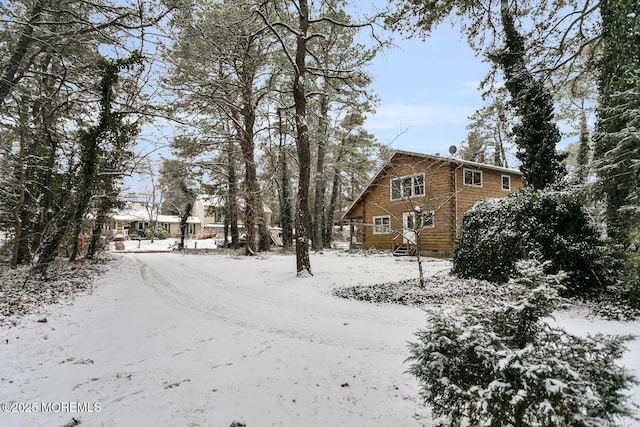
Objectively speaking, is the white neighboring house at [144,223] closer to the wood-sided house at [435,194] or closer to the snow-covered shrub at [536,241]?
the wood-sided house at [435,194]

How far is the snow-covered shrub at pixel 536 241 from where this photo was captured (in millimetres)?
6364

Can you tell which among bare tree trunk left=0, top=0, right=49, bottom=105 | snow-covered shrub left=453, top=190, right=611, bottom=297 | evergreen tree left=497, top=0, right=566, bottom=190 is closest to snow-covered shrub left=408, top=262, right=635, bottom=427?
snow-covered shrub left=453, top=190, right=611, bottom=297

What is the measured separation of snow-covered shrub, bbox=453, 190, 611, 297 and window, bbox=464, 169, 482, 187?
9587 millimetres

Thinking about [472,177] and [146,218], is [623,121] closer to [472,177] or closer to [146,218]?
[472,177]

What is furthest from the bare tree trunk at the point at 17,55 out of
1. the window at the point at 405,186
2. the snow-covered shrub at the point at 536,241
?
the snow-covered shrub at the point at 536,241

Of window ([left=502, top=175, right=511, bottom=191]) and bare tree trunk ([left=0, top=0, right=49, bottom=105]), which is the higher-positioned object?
bare tree trunk ([left=0, top=0, right=49, bottom=105])

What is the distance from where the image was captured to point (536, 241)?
6.96m

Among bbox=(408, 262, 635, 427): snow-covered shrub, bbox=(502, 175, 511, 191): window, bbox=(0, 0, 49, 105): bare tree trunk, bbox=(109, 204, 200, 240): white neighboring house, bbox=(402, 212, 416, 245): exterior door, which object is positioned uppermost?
bbox=(0, 0, 49, 105): bare tree trunk

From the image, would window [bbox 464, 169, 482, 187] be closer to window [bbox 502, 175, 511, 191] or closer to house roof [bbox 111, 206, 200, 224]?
window [bbox 502, 175, 511, 191]

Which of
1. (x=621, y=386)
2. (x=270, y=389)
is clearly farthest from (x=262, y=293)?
(x=621, y=386)

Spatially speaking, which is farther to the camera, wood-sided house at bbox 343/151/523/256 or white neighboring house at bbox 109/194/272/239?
white neighboring house at bbox 109/194/272/239

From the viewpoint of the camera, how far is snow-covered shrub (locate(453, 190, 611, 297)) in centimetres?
636

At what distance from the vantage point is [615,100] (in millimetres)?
5355

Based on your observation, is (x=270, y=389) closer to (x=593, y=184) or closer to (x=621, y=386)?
(x=621, y=386)
